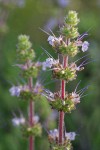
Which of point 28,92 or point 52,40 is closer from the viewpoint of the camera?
point 52,40

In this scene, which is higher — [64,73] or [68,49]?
[68,49]

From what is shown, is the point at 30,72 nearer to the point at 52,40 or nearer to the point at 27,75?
the point at 27,75

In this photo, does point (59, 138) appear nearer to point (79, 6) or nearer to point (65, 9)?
point (65, 9)

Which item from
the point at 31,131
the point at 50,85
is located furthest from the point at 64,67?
the point at 50,85

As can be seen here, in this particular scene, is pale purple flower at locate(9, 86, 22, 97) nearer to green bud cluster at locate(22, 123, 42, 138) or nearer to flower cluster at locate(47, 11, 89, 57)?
green bud cluster at locate(22, 123, 42, 138)

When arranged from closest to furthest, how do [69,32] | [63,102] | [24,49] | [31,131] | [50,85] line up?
1. [69,32]
2. [63,102]
3. [24,49]
4. [31,131]
5. [50,85]

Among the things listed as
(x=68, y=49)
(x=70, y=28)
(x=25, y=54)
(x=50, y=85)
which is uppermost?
(x=50, y=85)

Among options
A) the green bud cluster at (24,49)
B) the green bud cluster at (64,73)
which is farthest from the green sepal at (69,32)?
the green bud cluster at (24,49)

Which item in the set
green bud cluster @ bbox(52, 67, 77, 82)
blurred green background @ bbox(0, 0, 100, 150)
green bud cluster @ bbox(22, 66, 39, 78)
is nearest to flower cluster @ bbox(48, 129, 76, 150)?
green bud cluster @ bbox(52, 67, 77, 82)

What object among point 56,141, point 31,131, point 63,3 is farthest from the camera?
point 63,3

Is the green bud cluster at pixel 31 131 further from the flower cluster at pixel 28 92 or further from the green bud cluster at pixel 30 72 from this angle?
the green bud cluster at pixel 30 72

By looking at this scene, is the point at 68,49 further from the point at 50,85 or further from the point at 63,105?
the point at 50,85
